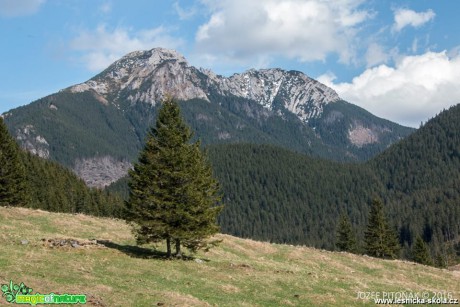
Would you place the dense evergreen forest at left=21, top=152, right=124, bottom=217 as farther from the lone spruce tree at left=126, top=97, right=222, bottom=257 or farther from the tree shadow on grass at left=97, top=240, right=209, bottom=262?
the lone spruce tree at left=126, top=97, right=222, bottom=257

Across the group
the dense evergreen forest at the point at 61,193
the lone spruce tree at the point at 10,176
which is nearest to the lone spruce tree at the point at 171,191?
the lone spruce tree at the point at 10,176

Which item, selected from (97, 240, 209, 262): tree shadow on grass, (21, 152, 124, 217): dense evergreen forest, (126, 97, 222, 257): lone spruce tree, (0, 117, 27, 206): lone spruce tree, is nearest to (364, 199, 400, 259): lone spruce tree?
(126, 97, 222, 257): lone spruce tree

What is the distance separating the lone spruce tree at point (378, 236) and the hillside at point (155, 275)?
116 feet

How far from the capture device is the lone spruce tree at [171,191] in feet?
120

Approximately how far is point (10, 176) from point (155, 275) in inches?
1882

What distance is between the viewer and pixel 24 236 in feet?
122

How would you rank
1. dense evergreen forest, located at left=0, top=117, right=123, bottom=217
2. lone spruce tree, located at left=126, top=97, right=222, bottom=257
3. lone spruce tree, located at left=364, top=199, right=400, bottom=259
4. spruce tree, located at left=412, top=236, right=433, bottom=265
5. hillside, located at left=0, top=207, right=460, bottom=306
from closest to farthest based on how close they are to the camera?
hillside, located at left=0, top=207, right=460, bottom=306 → lone spruce tree, located at left=126, top=97, right=222, bottom=257 → dense evergreen forest, located at left=0, top=117, right=123, bottom=217 → lone spruce tree, located at left=364, top=199, right=400, bottom=259 → spruce tree, located at left=412, top=236, right=433, bottom=265

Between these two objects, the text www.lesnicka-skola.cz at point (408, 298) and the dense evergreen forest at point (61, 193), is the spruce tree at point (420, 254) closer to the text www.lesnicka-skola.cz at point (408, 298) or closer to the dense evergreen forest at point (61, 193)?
the text www.lesnicka-skola.cz at point (408, 298)

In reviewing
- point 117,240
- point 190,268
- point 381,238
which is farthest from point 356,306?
point 381,238

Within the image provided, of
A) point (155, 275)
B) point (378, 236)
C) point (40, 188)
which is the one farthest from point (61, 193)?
point (155, 275)

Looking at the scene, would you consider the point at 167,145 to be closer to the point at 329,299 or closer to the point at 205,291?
the point at 205,291

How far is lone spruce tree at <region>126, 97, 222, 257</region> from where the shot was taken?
36469mm

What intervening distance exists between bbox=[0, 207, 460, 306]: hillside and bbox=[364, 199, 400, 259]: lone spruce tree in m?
35.3

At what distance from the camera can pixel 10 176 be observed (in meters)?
68.2
